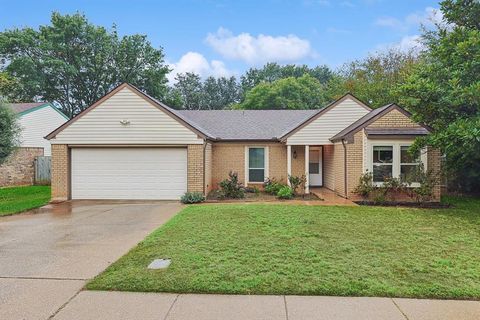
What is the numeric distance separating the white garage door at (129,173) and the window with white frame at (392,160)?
7.35 metres

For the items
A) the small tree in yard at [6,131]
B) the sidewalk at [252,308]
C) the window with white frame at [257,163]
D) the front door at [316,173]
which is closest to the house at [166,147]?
the small tree in yard at [6,131]

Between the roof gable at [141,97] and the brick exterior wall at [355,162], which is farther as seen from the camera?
the roof gable at [141,97]

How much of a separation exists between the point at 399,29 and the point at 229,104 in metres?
31.0

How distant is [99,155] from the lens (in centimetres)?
1395

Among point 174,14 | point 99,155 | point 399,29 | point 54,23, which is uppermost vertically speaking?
point 54,23

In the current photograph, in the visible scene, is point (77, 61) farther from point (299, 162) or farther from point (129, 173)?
point (299, 162)

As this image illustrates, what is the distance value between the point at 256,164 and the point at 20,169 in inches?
570

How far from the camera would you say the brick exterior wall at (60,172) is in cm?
1366

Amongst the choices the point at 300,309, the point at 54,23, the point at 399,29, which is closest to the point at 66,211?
the point at 300,309

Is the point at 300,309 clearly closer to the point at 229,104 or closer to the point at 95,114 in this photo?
the point at 95,114

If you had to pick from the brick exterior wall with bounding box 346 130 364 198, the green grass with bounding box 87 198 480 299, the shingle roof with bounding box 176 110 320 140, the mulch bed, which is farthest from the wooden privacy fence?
the mulch bed

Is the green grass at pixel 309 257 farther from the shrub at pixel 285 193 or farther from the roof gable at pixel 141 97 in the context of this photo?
the roof gable at pixel 141 97

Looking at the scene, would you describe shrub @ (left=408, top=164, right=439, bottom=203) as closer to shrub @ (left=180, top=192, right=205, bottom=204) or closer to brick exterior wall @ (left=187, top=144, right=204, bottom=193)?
shrub @ (left=180, top=192, right=205, bottom=204)

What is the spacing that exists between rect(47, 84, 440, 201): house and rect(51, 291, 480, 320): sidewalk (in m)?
8.98
